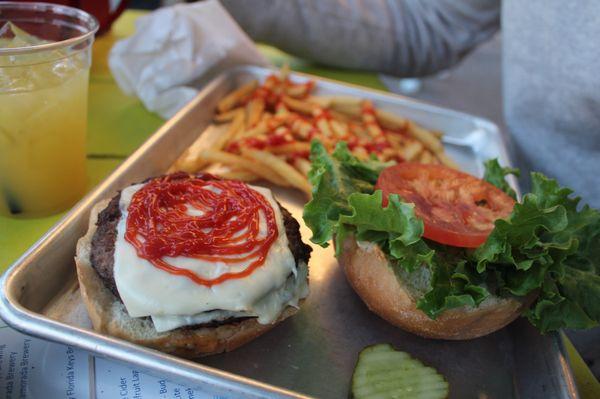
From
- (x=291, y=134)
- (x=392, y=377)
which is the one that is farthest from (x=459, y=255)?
(x=291, y=134)

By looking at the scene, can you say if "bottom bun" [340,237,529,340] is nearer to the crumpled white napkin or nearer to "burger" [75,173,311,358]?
"burger" [75,173,311,358]

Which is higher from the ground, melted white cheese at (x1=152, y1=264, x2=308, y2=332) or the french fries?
melted white cheese at (x1=152, y1=264, x2=308, y2=332)

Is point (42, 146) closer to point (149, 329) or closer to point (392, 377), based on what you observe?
point (149, 329)

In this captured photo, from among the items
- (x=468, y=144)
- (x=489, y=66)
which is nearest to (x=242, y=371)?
(x=468, y=144)

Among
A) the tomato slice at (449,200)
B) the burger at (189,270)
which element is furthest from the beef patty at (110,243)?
the tomato slice at (449,200)

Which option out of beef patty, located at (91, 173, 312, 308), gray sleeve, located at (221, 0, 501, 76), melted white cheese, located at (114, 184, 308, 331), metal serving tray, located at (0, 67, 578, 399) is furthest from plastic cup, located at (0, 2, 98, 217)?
gray sleeve, located at (221, 0, 501, 76)

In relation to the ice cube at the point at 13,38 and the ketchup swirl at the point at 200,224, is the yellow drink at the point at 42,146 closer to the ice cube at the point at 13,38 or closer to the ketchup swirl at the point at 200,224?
the ice cube at the point at 13,38

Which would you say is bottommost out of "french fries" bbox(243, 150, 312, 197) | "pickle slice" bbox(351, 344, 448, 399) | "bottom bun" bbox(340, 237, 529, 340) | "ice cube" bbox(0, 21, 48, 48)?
"french fries" bbox(243, 150, 312, 197)
